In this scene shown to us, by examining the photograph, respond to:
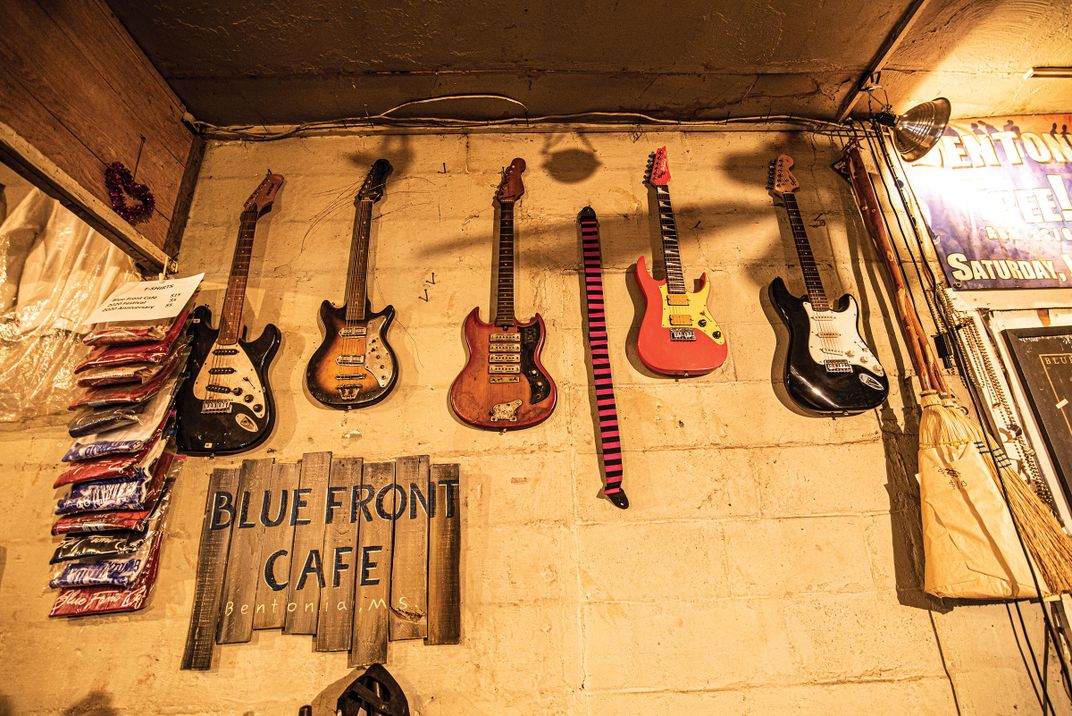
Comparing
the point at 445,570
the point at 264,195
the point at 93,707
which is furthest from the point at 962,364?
the point at 93,707

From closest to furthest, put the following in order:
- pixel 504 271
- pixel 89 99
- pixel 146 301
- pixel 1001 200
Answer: pixel 146 301
pixel 89 99
pixel 504 271
pixel 1001 200

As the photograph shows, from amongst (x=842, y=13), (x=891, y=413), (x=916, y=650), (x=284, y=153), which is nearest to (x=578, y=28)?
(x=842, y=13)

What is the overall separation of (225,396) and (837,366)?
8.47 feet

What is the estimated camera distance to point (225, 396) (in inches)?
78.8

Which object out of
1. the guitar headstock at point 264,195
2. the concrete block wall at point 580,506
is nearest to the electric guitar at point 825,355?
the concrete block wall at point 580,506

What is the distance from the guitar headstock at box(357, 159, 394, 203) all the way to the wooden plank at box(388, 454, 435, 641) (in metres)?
1.34

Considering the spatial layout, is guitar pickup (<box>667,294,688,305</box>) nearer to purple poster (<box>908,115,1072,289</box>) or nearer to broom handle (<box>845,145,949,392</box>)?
broom handle (<box>845,145,949,392</box>)

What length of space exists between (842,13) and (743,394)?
5.98 feet

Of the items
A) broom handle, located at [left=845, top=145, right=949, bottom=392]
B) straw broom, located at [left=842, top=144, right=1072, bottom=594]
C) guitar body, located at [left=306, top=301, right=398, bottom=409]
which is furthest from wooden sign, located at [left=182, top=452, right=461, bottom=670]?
broom handle, located at [left=845, top=145, right=949, bottom=392]

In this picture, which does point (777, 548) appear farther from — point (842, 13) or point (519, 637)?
point (842, 13)

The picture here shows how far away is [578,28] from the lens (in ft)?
7.45

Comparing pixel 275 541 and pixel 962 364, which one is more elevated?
pixel 962 364

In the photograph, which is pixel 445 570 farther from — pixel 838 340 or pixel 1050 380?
pixel 1050 380

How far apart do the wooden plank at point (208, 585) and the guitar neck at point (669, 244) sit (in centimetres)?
203
